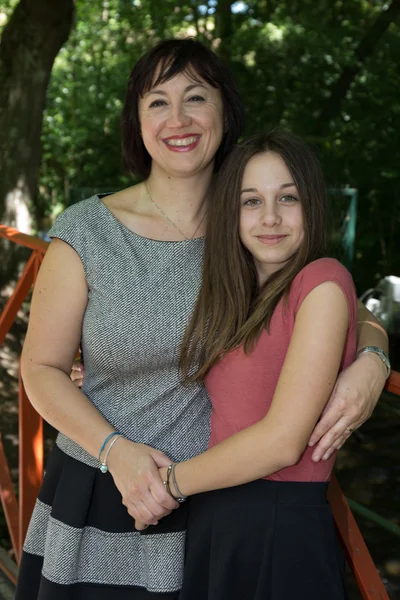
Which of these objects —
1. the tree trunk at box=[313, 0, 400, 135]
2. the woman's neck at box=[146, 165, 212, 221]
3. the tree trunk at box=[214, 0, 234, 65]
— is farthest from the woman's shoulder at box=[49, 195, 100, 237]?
the tree trunk at box=[214, 0, 234, 65]

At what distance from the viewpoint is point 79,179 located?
32.8 ft

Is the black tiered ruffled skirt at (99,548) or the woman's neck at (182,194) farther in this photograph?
the woman's neck at (182,194)

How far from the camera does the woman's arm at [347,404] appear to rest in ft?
4.83

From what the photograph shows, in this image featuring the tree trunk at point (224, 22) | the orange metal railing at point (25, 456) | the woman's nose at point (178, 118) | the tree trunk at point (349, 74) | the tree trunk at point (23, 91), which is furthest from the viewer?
the tree trunk at point (224, 22)

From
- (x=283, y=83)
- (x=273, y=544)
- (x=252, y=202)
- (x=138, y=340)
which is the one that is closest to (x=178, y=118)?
(x=252, y=202)

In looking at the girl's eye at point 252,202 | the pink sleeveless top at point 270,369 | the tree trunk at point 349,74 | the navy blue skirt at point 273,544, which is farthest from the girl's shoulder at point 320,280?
the tree trunk at point 349,74

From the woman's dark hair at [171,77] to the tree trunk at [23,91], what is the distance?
4.80 metres

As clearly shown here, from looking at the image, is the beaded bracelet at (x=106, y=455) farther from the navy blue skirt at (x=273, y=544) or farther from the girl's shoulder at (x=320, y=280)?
the girl's shoulder at (x=320, y=280)

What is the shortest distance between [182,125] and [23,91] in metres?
5.11

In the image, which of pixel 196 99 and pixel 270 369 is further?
pixel 196 99

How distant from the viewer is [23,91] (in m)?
6.63

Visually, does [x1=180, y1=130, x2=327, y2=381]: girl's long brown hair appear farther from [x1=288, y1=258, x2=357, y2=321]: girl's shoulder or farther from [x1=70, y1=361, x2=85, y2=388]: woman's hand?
[x1=70, y1=361, x2=85, y2=388]: woman's hand

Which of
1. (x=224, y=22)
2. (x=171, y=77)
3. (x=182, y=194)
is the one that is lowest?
(x=182, y=194)

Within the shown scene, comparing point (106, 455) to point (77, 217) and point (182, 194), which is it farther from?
point (182, 194)
